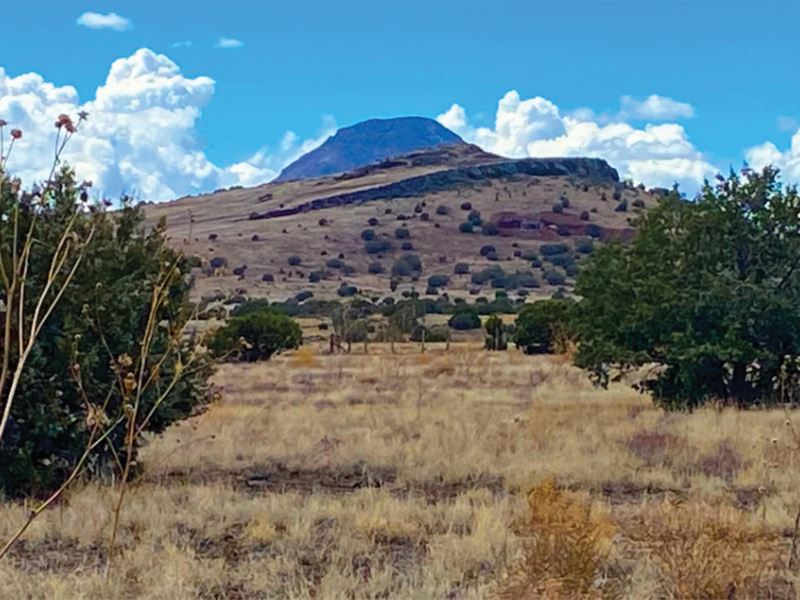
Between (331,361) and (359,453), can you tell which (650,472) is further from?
(331,361)

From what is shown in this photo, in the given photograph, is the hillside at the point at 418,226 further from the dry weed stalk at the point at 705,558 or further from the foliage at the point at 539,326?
the dry weed stalk at the point at 705,558

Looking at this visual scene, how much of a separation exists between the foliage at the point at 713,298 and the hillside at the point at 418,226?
4885 centimetres

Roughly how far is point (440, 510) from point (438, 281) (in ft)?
233

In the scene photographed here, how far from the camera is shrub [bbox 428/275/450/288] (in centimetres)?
8050

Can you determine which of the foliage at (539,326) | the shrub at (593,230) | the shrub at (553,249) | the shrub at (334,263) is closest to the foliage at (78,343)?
the foliage at (539,326)

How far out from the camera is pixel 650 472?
40.8 ft

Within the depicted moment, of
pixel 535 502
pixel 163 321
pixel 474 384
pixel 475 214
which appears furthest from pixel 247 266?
pixel 535 502

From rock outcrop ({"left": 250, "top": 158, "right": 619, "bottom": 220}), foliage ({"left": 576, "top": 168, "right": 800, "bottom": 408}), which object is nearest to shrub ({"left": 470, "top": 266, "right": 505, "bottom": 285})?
rock outcrop ({"left": 250, "top": 158, "right": 619, "bottom": 220})

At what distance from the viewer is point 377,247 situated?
91.6 metres

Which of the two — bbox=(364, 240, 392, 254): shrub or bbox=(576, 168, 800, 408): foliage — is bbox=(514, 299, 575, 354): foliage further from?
bbox=(364, 240, 392, 254): shrub

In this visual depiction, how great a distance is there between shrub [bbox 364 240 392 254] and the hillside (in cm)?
14

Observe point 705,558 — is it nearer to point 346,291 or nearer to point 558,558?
point 558,558

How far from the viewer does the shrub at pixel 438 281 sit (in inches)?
3169

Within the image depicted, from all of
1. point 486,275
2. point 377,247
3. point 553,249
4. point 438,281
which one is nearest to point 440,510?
point 438,281
